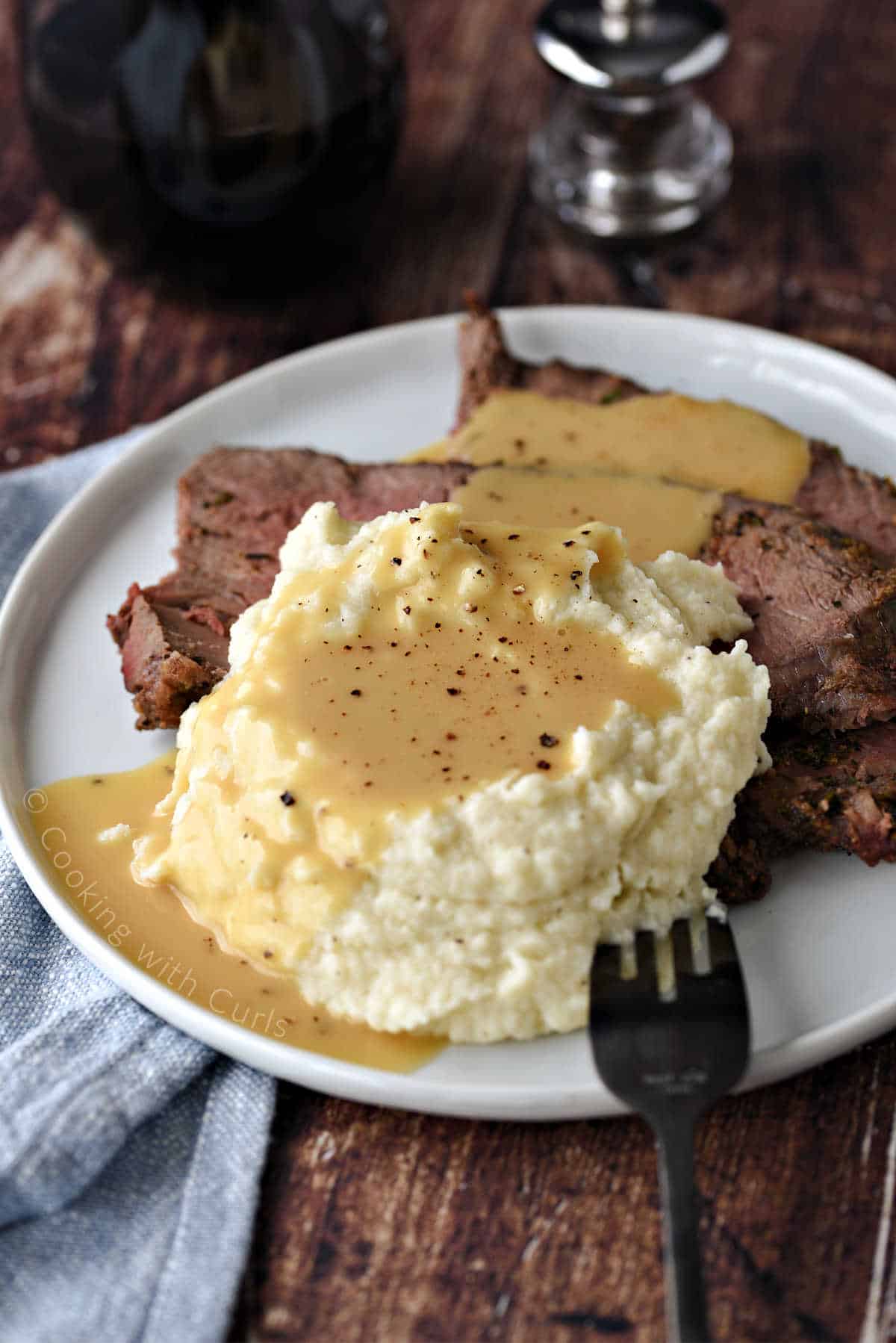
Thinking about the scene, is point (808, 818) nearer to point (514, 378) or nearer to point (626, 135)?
point (514, 378)

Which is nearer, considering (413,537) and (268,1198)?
(268,1198)

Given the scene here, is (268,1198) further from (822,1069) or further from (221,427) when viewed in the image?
(221,427)

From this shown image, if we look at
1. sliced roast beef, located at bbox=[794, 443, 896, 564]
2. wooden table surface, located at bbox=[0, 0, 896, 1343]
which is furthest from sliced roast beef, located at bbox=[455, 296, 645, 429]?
wooden table surface, located at bbox=[0, 0, 896, 1343]

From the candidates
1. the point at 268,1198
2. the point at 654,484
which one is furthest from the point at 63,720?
the point at 654,484

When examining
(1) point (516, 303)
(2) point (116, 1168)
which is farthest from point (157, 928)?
(1) point (516, 303)

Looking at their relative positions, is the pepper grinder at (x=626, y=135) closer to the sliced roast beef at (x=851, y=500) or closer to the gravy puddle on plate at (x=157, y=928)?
the sliced roast beef at (x=851, y=500)

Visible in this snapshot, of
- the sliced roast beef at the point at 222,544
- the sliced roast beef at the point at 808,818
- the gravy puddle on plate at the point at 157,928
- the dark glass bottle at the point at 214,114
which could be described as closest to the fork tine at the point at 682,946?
the sliced roast beef at the point at 808,818
